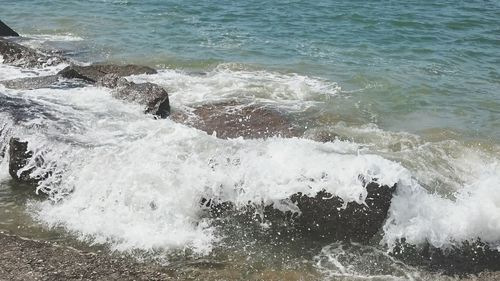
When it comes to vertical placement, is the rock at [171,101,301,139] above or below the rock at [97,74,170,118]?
below

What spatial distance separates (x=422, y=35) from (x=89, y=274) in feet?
56.8

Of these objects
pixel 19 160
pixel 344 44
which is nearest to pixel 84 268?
pixel 19 160

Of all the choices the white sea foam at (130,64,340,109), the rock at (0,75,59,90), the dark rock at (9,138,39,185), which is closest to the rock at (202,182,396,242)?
the dark rock at (9,138,39,185)

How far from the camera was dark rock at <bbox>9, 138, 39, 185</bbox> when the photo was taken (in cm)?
870

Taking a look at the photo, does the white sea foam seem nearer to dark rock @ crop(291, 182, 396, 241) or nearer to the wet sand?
A: dark rock @ crop(291, 182, 396, 241)

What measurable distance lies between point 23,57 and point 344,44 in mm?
11034

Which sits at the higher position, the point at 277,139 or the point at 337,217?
the point at 277,139

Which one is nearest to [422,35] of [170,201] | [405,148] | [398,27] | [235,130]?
[398,27]

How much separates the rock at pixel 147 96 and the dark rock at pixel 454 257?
6.47 m

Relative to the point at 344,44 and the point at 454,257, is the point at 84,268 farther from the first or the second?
the point at 344,44

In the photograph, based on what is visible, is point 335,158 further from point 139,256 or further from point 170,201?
point 139,256

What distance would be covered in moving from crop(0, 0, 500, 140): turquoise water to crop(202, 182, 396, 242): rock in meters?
5.05

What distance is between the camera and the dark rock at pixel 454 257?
699cm

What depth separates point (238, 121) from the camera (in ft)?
38.7
